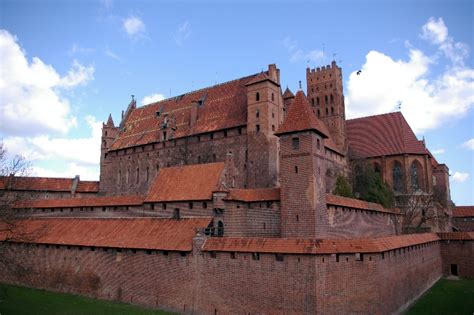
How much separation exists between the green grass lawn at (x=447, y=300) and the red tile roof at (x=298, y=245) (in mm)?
4632

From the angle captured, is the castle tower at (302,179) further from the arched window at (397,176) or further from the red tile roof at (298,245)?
the arched window at (397,176)

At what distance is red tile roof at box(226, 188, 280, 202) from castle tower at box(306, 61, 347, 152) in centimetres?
2252

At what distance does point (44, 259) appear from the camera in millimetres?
30875

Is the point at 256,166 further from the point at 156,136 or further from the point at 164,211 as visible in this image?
the point at 156,136

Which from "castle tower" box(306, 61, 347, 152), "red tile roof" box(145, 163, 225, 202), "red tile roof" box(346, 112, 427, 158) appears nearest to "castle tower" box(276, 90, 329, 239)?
"red tile roof" box(145, 163, 225, 202)

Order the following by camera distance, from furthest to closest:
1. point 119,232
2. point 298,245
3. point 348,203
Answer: point 119,232, point 348,203, point 298,245

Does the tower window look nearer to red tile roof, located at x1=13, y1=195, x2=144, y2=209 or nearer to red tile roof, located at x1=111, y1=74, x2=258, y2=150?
red tile roof, located at x1=13, y1=195, x2=144, y2=209

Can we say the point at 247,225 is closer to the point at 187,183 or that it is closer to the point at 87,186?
the point at 187,183

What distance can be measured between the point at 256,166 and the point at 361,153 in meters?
17.6

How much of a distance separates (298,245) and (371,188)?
66.4 feet

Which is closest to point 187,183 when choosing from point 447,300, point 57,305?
point 57,305

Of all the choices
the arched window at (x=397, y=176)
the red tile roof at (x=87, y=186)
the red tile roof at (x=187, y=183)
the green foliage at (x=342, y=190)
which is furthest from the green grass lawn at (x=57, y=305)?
the arched window at (x=397, y=176)

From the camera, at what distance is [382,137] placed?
48.5 metres

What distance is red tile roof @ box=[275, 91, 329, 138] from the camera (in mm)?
24312
